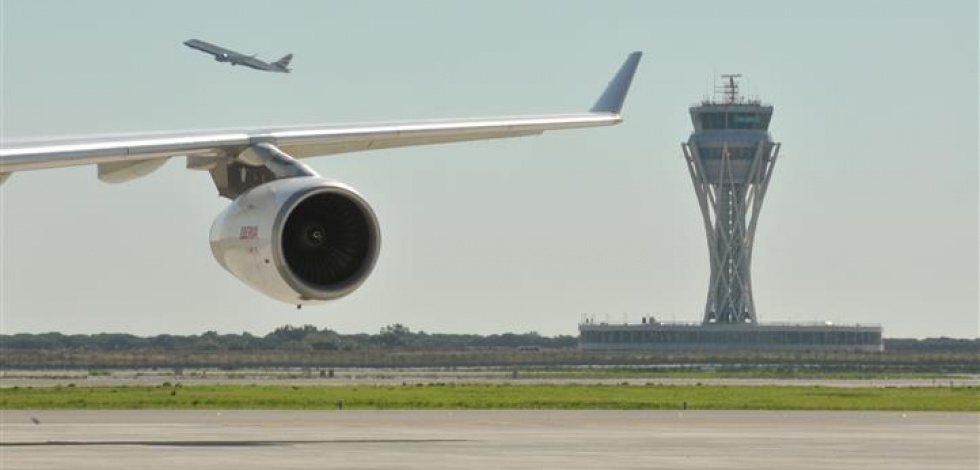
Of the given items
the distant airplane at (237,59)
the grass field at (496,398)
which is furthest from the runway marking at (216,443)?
the distant airplane at (237,59)

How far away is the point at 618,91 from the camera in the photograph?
35.8 metres

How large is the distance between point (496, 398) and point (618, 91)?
42.7m

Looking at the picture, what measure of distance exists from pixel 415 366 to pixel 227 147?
15308 cm

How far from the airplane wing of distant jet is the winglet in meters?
4.92

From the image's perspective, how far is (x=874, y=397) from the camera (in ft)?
267

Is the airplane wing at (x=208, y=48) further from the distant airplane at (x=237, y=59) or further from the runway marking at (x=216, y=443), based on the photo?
the runway marking at (x=216, y=443)

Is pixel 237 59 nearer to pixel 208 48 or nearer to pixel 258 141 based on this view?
pixel 208 48

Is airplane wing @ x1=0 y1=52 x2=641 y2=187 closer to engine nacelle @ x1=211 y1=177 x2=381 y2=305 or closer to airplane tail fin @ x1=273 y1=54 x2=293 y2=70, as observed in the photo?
engine nacelle @ x1=211 y1=177 x2=381 y2=305

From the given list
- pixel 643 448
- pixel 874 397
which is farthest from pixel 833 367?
pixel 643 448

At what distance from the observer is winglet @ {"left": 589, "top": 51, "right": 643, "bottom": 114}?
3566cm

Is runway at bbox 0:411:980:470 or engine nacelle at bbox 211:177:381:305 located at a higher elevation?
engine nacelle at bbox 211:177:381:305

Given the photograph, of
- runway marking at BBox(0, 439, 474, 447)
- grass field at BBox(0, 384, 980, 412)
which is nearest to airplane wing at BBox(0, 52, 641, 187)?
runway marking at BBox(0, 439, 474, 447)

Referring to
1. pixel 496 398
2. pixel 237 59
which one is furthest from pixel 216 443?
pixel 237 59

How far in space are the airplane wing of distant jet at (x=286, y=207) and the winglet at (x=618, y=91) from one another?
16.2 ft
